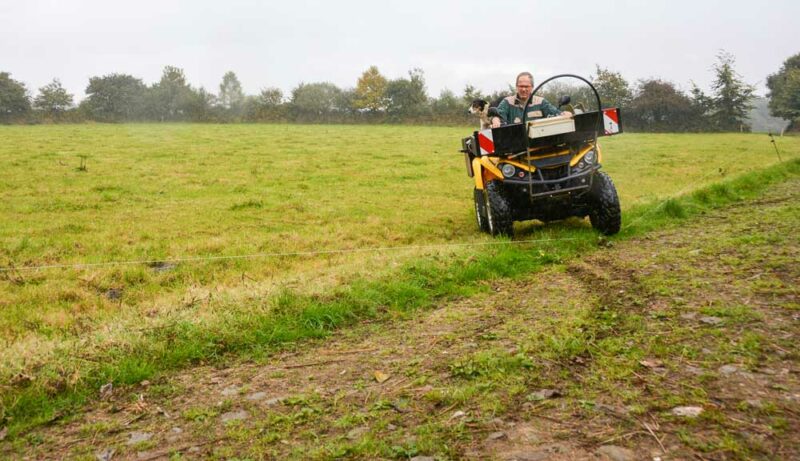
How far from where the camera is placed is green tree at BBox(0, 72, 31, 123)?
47.2m

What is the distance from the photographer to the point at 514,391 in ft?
9.46

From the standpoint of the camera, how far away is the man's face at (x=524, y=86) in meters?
7.73

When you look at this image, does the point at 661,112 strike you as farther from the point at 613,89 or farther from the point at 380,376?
the point at 380,376

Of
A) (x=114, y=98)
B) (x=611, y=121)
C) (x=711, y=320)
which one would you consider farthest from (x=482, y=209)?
(x=114, y=98)

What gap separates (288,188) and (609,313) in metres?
11.6

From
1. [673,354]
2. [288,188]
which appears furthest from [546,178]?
[288,188]

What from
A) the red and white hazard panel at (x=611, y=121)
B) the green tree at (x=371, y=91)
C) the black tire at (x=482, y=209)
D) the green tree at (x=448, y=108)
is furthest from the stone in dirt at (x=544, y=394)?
the green tree at (x=371, y=91)

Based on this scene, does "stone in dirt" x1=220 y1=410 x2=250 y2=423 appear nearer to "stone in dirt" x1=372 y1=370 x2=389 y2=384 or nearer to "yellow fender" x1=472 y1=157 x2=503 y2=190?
"stone in dirt" x1=372 y1=370 x2=389 y2=384

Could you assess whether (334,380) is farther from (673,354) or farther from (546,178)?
(546,178)

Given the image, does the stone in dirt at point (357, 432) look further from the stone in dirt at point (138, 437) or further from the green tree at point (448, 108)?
the green tree at point (448, 108)

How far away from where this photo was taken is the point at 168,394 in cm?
332

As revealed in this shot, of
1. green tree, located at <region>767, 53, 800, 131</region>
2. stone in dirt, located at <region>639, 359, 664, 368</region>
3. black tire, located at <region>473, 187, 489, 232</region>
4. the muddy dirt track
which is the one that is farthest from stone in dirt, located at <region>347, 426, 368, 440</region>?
green tree, located at <region>767, 53, 800, 131</region>

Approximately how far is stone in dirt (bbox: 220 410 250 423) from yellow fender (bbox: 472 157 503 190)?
515 cm

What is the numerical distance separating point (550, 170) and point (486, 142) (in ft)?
3.07
